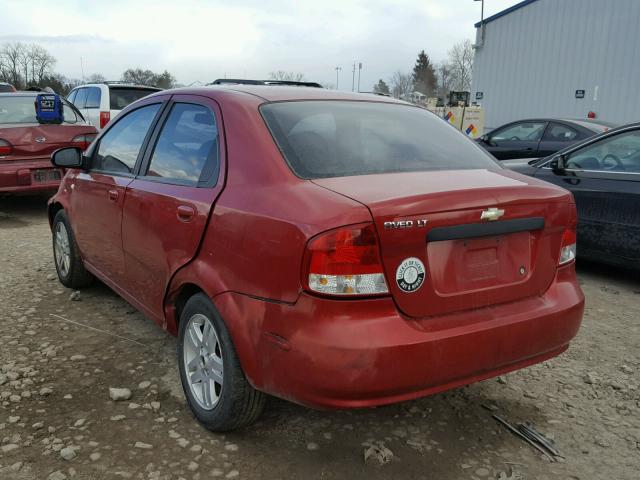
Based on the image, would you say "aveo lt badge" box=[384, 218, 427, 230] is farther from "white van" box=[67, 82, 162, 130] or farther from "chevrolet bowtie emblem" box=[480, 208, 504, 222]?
"white van" box=[67, 82, 162, 130]

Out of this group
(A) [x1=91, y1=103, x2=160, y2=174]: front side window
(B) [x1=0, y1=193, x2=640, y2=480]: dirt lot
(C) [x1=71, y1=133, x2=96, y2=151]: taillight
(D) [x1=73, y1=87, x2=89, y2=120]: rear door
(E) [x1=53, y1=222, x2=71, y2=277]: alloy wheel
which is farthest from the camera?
(D) [x1=73, y1=87, x2=89, y2=120]: rear door

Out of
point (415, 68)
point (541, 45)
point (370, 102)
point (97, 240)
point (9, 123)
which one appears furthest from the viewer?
point (415, 68)

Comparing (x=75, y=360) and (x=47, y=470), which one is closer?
(x=47, y=470)

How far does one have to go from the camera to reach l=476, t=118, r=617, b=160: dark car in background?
9.25 metres

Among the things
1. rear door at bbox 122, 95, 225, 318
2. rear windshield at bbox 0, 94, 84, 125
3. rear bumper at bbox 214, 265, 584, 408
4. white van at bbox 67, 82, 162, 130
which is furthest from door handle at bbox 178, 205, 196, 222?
white van at bbox 67, 82, 162, 130

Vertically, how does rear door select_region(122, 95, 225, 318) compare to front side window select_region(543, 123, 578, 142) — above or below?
below

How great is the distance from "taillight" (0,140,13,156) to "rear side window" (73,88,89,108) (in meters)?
6.28

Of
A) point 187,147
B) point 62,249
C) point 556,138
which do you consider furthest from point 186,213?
point 556,138

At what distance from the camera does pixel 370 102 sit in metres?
3.27

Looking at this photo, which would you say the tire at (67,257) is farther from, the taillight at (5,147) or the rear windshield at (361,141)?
the taillight at (5,147)

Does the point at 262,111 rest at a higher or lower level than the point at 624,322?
higher

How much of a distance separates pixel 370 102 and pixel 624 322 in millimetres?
2575

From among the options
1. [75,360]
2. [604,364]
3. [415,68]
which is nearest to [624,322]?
[604,364]

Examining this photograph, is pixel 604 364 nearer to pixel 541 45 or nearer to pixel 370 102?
pixel 370 102
